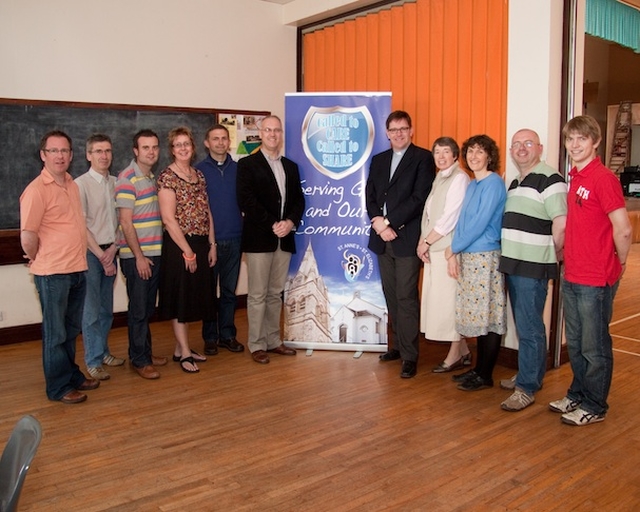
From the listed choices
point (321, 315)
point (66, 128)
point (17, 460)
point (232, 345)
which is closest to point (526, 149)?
point (321, 315)

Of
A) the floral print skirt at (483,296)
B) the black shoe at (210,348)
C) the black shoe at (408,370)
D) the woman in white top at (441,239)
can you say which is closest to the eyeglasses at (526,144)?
the woman in white top at (441,239)

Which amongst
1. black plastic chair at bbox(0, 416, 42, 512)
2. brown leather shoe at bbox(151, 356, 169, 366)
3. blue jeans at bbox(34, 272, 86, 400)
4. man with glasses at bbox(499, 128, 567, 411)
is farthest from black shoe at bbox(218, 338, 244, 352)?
black plastic chair at bbox(0, 416, 42, 512)

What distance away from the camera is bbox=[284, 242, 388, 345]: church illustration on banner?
15.3 feet

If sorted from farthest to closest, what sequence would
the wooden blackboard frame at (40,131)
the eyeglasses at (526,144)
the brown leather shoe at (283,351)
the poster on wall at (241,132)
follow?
the poster on wall at (241,132), the wooden blackboard frame at (40,131), the brown leather shoe at (283,351), the eyeglasses at (526,144)

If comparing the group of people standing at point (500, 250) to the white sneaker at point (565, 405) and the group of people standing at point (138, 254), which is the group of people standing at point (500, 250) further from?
the group of people standing at point (138, 254)

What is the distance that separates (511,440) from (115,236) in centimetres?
279

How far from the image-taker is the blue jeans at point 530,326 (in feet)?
11.6

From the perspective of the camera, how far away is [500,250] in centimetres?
372

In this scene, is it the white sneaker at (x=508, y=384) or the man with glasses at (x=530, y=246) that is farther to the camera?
the white sneaker at (x=508, y=384)

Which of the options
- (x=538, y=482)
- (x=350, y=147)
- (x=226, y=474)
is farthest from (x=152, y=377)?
(x=538, y=482)

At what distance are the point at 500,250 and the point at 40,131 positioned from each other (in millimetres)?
3714

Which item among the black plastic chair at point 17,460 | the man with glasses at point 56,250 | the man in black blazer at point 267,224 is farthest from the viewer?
the man in black blazer at point 267,224

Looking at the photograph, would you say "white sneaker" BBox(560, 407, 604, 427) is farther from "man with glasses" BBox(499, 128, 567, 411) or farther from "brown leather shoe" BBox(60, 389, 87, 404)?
"brown leather shoe" BBox(60, 389, 87, 404)

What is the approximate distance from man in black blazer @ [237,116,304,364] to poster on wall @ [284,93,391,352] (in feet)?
0.45
